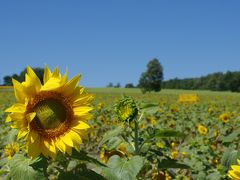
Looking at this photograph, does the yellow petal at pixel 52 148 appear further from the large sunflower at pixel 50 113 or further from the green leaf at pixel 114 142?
the green leaf at pixel 114 142

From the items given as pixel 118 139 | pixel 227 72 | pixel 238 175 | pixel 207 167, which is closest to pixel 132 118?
pixel 118 139

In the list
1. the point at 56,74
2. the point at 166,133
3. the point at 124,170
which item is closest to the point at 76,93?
the point at 56,74

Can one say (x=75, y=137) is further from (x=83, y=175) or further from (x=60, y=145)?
(x=83, y=175)

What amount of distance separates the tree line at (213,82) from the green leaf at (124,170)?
267 feet

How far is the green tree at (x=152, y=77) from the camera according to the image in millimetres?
79375

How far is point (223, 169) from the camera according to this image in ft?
16.2

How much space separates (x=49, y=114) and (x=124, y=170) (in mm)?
593

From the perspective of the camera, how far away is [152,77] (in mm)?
80688

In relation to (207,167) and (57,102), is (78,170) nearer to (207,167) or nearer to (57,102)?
(57,102)

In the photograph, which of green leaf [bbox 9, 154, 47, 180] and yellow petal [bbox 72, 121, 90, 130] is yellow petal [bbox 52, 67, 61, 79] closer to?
yellow petal [bbox 72, 121, 90, 130]

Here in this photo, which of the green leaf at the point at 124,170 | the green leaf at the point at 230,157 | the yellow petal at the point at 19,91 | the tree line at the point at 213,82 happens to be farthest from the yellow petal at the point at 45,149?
the tree line at the point at 213,82

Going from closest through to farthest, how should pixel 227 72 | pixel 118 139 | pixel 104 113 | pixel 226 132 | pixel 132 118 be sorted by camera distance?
pixel 132 118
pixel 118 139
pixel 226 132
pixel 104 113
pixel 227 72

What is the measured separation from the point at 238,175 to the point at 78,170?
0.96 metres

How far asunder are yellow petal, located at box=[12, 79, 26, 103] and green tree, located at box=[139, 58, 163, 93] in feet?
247
